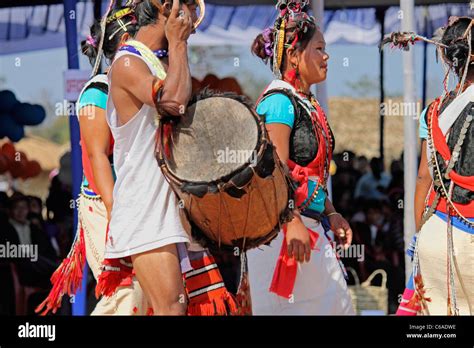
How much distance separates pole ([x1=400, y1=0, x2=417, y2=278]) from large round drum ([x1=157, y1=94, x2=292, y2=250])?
2769mm

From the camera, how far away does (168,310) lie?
357 centimetres

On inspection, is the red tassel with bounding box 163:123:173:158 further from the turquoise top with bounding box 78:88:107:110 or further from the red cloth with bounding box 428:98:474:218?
the red cloth with bounding box 428:98:474:218

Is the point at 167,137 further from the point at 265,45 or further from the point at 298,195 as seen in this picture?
the point at 265,45

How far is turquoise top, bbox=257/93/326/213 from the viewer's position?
4570mm

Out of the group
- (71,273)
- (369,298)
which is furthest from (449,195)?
(369,298)

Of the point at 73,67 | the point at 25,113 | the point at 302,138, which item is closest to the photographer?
the point at 302,138

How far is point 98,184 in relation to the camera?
14.5 ft

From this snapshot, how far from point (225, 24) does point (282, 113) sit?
15.9ft

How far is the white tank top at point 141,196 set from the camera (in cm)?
360

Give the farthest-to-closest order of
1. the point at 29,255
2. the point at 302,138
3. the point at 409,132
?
the point at 29,255, the point at 409,132, the point at 302,138

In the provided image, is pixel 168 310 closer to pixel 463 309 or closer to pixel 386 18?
pixel 463 309

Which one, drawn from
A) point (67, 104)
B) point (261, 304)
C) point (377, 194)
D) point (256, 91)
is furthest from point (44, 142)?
point (261, 304)

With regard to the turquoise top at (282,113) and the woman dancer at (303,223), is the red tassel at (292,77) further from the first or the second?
the turquoise top at (282,113)
